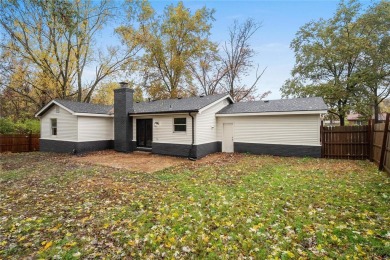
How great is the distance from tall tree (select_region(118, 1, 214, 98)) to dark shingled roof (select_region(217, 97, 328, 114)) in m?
13.4

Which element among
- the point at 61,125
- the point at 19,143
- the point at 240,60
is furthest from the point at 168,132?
the point at 240,60

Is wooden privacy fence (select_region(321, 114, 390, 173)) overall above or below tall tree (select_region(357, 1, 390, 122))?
below

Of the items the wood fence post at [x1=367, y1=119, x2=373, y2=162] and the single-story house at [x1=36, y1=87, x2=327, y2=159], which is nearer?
the wood fence post at [x1=367, y1=119, x2=373, y2=162]

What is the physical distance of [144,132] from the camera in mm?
14656

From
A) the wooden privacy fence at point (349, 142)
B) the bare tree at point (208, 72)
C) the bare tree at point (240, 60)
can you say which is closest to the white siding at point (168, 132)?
the wooden privacy fence at point (349, 142)

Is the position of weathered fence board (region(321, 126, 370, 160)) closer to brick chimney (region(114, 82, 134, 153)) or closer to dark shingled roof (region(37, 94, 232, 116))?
dark shingled roof (region(37, 94, 232, 116))

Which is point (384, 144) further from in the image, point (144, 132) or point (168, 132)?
point (144, 132)

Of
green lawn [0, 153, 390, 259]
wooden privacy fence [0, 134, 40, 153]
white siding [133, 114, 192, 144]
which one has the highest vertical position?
white siding [133, 114, 192, 144]

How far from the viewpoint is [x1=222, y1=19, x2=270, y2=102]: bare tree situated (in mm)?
26922

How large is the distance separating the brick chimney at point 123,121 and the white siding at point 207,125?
214 inches

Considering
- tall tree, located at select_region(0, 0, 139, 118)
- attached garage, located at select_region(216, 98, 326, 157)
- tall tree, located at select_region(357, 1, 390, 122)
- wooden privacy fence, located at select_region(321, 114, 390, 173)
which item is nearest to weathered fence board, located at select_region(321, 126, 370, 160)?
wooden privacy fence, located at select_region(321, 114, 390, 173)

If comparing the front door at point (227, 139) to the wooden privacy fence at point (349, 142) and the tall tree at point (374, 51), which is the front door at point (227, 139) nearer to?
the wooden privacy fence at point (349, 142)

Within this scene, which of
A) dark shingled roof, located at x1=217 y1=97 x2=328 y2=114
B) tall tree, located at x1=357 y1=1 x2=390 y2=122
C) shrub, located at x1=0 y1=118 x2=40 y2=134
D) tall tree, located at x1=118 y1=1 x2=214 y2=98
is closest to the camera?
dark shingled roof, located at x1=217 y1=97 x2=328 y2=114

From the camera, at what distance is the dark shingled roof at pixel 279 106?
11.9 metres
